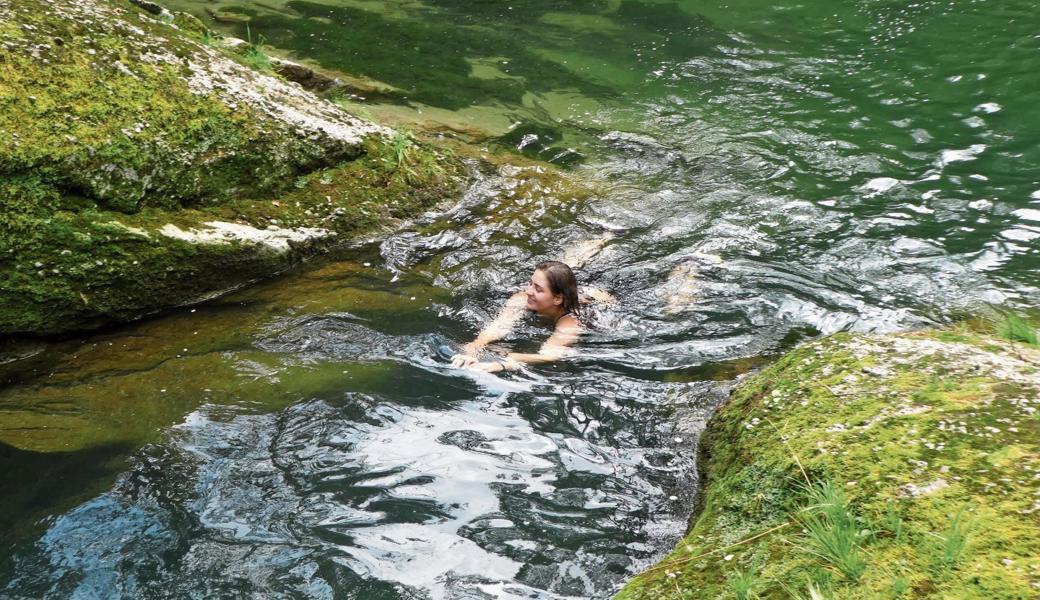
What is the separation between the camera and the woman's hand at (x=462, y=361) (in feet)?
18.9

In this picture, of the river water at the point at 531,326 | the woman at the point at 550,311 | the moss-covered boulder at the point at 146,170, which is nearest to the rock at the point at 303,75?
the river water at the point at 531,326

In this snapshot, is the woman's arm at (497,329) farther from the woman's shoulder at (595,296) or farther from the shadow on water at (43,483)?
the shadow on water at (43,483)

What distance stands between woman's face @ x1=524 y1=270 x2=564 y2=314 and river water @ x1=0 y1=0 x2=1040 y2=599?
1.18 ft

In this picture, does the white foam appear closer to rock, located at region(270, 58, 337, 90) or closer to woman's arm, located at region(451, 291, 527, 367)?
woman's arm, located at region(451, 291, 527, 367)

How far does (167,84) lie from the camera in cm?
640

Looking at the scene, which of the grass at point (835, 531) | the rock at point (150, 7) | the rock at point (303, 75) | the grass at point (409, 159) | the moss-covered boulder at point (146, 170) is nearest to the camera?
the grass at point (835, 531)

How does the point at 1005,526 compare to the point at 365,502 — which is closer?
the point at 1005,526

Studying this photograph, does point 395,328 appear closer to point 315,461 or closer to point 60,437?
point 315,461

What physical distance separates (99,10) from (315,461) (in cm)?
457

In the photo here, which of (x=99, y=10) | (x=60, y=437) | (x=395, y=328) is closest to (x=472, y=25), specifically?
(x=99, y=10)

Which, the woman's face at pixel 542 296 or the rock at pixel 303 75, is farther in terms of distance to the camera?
the rock at pixel 303 75

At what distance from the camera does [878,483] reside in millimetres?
3129

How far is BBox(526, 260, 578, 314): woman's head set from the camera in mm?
6480

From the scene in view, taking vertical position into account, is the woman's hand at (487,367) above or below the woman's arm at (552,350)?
above
